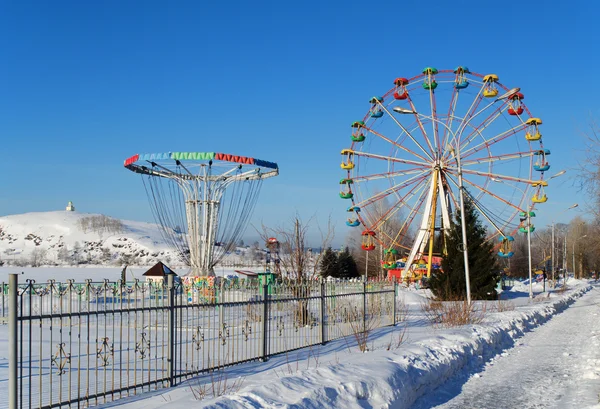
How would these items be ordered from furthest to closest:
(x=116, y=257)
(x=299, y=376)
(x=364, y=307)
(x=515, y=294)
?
(x=116, y=257) → (x=515, y=294) → (x=364, y=307) → (x=299, y=376)

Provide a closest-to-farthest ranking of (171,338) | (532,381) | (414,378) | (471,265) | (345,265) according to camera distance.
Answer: (414,378) < (171,338) < (532,381) < (471,265) < (345,265)

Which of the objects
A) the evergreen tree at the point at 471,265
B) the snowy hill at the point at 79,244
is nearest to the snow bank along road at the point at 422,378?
the evergreen tree at the point at 471,265

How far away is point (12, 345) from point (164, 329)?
25.3ft

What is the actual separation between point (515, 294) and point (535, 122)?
1623 centimetres

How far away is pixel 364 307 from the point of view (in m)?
17.2

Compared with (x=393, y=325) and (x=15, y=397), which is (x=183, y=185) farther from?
(x=15, y=397)

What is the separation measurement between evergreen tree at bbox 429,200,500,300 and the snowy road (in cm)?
1709

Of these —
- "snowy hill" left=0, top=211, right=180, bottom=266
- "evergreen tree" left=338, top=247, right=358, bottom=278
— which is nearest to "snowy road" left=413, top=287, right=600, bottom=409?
"evergreen tree" left=338, top=247, right=358, bottom=278

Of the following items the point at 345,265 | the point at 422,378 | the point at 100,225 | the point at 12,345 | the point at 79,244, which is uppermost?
the point at 100,225

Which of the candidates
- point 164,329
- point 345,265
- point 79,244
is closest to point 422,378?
point 164,329

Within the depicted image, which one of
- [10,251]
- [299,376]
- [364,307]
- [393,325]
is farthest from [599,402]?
[10,251]

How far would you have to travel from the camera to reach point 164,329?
1439cm

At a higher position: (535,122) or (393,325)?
(535,122)

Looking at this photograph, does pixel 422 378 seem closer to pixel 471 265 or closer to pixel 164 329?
pixel 164 329
